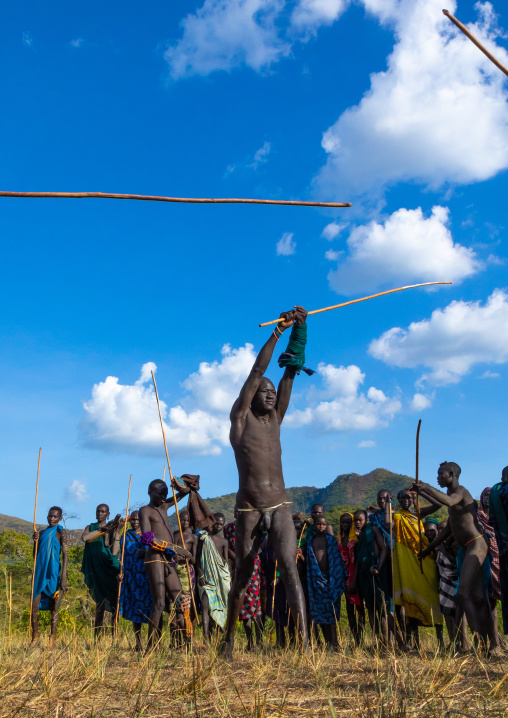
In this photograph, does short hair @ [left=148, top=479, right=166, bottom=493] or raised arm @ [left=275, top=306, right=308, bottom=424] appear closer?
raised arm @ [left=275, top=306, right=308, bottom=424]

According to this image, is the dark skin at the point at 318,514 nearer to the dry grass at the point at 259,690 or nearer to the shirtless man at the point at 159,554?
the shirtless man at the point at 159,554

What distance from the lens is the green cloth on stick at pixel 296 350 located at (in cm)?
628

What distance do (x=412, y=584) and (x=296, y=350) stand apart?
4.12 metres

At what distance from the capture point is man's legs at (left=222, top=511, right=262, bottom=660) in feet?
A: 18.5

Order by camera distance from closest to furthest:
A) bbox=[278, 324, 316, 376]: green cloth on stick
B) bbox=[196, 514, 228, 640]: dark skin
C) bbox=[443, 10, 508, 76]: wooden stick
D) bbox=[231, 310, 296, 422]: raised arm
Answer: bbox=[443, 10, 508, 76]: wooden stick < bbox=[231, 310, 296, 422]: raised arm < bbox=[278, 324, 316, 376]: green cloth on stick < bbox=[196, 514, 228, 640]: dark skin

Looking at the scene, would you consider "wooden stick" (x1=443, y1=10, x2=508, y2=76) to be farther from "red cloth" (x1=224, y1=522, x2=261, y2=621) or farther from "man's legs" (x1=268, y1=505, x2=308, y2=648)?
"red cloth" (x1=224, y1=522, x2=261, y2=621)

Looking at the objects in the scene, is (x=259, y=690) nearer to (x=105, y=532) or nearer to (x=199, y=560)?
(x=199, y=560)

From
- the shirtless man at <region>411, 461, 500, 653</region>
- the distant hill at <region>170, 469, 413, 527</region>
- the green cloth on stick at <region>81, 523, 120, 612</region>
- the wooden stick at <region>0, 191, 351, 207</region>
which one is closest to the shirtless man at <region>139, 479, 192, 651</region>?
the green cloth on stick at <region>81, 523, 120, 612</region>

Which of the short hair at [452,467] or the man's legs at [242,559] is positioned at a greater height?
the short hair at [452,467]

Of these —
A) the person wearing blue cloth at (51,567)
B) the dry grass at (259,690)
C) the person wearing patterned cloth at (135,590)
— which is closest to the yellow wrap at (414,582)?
the person wearing patterned cloth at (135,590)

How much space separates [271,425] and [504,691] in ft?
9.87

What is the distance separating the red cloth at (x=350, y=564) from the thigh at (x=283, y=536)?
4.13 m

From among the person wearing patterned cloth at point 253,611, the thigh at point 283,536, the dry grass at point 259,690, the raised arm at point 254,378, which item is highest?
the raised arm at point 254,378

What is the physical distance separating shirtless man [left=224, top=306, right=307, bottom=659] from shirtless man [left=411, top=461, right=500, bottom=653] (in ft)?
4.97
